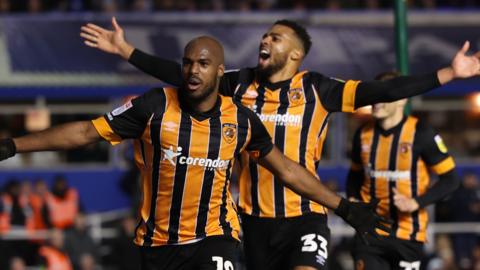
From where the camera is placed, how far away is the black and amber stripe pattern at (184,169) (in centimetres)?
772

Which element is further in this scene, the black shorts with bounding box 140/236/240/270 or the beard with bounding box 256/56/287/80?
the beard with bounding box 256/56/287/80

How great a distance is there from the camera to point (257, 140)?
7.89m

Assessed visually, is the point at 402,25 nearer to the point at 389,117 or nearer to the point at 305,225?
the point at 389,117

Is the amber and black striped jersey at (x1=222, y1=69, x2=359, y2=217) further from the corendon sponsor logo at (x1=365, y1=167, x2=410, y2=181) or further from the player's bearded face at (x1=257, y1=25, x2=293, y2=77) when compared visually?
the corendon sponsor logo at (x1=365, y1=167, x2=410, y2=181)

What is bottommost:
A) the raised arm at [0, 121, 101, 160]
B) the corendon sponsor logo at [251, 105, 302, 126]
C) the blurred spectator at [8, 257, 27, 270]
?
the blurred spectator at [8, 257, 27, 270]

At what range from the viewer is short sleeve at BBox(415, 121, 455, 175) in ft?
32.2

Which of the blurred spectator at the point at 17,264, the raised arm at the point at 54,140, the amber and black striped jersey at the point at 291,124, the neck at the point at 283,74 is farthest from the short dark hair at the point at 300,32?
the blurred spectator at the point at 17,264

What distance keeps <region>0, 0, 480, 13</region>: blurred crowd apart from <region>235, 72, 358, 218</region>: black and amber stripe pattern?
465 inches

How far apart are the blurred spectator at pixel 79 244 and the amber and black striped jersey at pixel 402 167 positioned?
260 inches

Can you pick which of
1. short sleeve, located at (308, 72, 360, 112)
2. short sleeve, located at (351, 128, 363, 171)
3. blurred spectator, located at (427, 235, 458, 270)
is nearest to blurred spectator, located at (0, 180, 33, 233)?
blurred spectator, located at (427, 235, 458, 270)

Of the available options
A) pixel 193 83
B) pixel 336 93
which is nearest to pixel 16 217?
pixel 336 93

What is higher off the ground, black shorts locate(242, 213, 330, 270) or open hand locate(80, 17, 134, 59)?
open hand locate(80, 17, 134, 59)

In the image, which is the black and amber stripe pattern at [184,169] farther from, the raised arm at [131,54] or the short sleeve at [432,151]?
the short sleeve at [432,151]

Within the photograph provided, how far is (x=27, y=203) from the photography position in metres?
17.2
